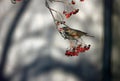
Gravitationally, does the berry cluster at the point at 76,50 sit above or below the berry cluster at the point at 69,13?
below

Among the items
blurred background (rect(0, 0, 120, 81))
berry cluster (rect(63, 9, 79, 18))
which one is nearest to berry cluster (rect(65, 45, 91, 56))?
blurred background (rect(0, 0, 120, 81))

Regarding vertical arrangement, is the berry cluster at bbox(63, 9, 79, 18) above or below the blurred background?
above

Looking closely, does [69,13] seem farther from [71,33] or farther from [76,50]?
[76,50]

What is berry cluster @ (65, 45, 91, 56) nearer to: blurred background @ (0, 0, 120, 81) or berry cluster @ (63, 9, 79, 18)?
blurred background @ (0, 0, 120, 81)

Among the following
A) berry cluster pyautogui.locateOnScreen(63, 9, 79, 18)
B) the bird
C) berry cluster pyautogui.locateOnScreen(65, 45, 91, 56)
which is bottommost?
berry cluster pyautogui.locateOnScreen(65, 45, 91, 56)

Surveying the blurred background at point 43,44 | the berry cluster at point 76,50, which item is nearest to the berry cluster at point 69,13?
the blurred background at point 43,44

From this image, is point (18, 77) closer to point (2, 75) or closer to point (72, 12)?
point (2, 75)

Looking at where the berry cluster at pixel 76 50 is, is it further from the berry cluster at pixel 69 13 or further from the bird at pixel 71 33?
the berry cluster at pixel 69 13

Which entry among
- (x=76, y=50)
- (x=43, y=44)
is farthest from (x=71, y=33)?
(x=43, y=44)

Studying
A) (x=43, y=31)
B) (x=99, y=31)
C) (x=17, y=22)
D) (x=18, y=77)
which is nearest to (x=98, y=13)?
(x=99, y=31)
